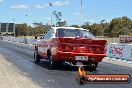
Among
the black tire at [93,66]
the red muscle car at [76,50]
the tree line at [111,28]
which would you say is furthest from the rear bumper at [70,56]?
the tree line at [111,28]

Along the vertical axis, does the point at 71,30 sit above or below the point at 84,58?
above

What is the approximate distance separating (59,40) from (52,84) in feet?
13.7

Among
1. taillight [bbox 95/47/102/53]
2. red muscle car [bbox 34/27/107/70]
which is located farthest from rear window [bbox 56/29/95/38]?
taillight [bbox 95/47/102/53]

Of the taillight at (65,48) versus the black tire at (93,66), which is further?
the black tire at (93,66)

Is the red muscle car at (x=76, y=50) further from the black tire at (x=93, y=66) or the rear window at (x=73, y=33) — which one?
the rear window at (x=73, y=33)

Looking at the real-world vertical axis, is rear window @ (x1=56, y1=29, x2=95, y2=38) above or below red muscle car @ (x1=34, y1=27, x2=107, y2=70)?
Answer: above

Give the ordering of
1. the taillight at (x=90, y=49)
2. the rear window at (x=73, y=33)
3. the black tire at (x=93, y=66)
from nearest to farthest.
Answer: the taillight at (x=90, y=49) < the black tire at (x=93, y=66) < the rear window at (x=73, y=33)

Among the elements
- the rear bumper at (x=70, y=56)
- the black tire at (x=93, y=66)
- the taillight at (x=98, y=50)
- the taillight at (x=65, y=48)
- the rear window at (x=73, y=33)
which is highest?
the rear window at (x=73, y=33)

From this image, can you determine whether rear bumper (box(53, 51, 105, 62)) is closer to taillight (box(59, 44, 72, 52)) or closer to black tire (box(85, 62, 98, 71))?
taillight (box(59, 44, 72, 52))

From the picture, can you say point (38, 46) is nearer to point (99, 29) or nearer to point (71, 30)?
point (71, 30)

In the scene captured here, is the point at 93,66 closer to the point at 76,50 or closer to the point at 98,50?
the point at 98,50

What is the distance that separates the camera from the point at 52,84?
1027 centimetres

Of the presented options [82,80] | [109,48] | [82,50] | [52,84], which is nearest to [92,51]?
[82,50]

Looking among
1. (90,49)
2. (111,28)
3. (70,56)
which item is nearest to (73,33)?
(90,49)
